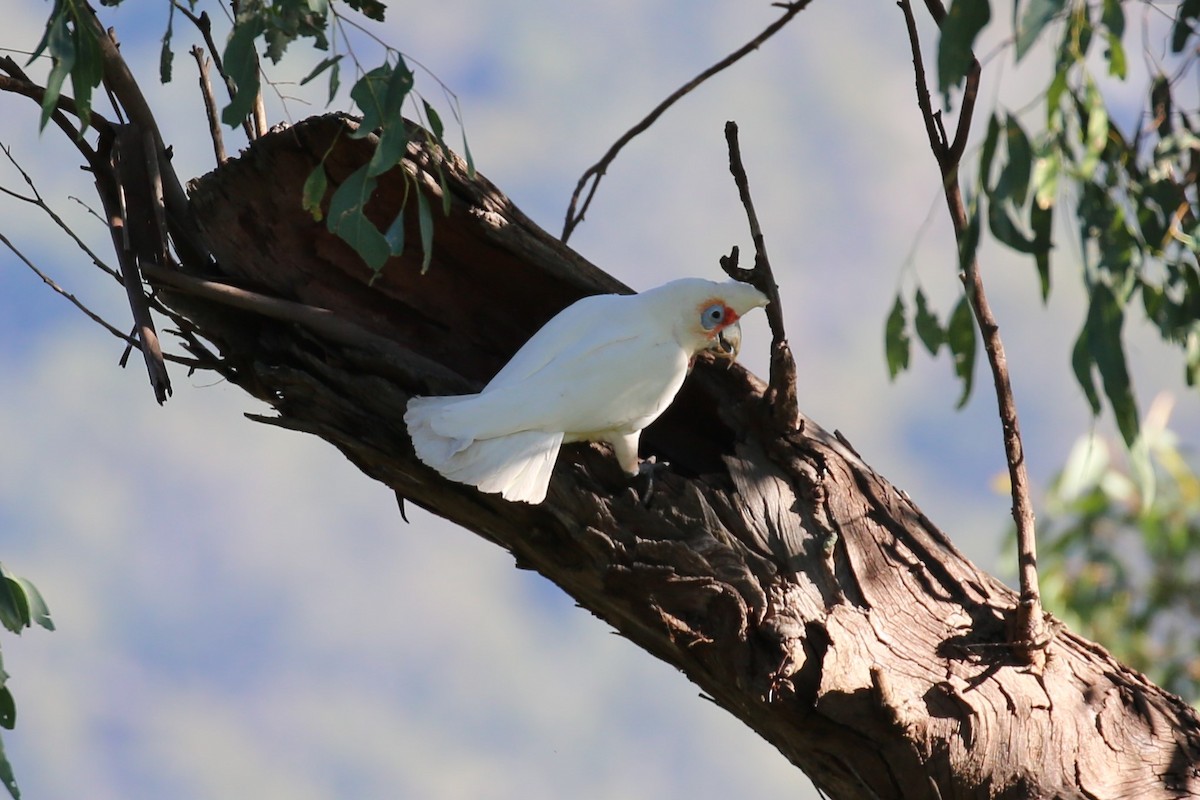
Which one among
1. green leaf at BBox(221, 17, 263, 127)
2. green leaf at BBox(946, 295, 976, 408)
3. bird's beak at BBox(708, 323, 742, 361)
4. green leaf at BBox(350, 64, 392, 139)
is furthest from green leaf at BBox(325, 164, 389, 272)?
green leaf at BBox(946, 295, 976, 408)

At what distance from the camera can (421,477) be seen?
261cm

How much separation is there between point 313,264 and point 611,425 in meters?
0.77

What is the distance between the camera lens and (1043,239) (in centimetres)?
186

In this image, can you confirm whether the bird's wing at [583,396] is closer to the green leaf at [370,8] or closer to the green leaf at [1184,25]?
the green leaf at [370,8]

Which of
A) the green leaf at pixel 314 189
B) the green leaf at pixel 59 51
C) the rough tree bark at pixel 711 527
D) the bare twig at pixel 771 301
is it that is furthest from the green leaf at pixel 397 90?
the bare twig at pixel 771 301

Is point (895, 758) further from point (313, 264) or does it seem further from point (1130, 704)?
point (313, 264)

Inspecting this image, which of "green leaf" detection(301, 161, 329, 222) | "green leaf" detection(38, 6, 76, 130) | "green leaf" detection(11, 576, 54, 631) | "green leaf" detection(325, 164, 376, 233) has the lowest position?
"green leaf" detection(11, 576, 54, 631)

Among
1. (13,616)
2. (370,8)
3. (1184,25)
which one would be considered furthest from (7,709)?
(1184,25)

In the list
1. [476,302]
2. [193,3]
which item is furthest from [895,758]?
[193,3]

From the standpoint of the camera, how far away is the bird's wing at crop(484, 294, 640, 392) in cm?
252

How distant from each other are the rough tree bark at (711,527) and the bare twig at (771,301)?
0.05 meters

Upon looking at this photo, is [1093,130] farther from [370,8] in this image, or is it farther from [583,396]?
[370,8]

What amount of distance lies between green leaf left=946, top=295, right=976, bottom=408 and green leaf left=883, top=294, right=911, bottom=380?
0.71 feet

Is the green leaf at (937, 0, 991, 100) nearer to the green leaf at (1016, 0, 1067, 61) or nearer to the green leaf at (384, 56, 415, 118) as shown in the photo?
the green leaf at (1016, 0, 1067, 61)
